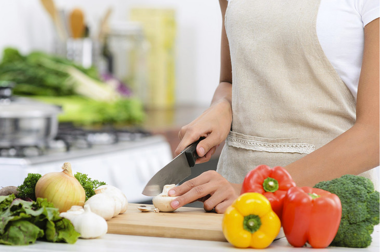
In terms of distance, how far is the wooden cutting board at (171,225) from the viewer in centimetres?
81

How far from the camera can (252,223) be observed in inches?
28.3

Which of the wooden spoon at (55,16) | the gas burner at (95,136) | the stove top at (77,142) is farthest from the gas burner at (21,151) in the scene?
the wooden spoon at (55,16)

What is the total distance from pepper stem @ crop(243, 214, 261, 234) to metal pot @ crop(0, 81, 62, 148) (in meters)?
1.33

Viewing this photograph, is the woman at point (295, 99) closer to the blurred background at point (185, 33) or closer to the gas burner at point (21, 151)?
the gas burner at point (21, 151)

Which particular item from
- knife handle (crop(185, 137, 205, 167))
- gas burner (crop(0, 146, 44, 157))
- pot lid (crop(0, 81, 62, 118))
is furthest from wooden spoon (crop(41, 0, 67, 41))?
knife handle (crop(185, 137, 205, 167))

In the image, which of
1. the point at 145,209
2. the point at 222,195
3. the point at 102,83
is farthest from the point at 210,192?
the point at 102,83

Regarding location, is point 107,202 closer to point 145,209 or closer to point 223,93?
point 145,209

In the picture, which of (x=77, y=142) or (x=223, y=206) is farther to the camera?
(x=77, y=142)

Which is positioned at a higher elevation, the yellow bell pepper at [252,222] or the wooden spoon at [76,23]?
the wooden spoon at [76,23]

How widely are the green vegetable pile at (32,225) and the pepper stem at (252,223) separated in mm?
238

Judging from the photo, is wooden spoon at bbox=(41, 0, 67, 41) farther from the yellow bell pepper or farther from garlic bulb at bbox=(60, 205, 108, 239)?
the yellow bell pepper

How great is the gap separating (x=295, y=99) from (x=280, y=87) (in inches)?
1.5

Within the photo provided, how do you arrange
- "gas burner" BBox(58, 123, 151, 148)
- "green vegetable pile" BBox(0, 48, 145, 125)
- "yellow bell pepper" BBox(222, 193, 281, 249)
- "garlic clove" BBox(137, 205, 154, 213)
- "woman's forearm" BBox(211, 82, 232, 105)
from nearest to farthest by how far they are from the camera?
"yellow bell pepper" BBox(222, 193, 281, 249)
"garlic clove" BBox(137, 205, 154, 213)
"woman's forearm" BBox(211, 82, 232, 105)
"gas burner" BBox(58, 123, 151, 148)
"green vegetable pile" BBox(0, 48, 145, 125)

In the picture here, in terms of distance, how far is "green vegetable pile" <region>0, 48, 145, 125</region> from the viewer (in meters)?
2.68
